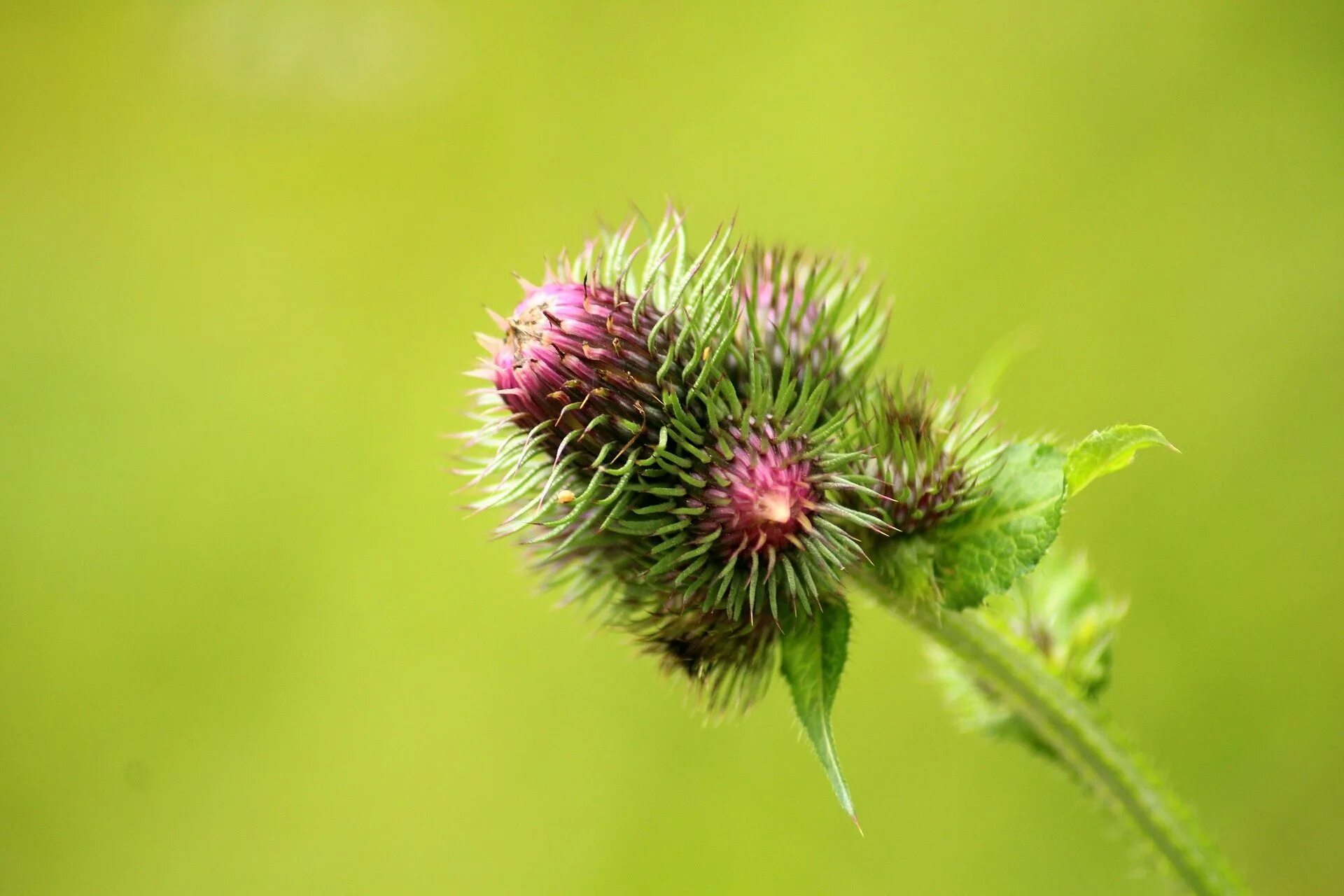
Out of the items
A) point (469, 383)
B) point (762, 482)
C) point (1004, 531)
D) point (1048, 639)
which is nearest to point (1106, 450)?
point (1004, 531)

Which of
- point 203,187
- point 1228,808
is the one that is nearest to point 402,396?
point 203,187

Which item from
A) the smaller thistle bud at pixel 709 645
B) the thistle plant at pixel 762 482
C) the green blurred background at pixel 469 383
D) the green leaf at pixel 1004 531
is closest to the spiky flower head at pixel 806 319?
the thistle plant at pixel 762 482

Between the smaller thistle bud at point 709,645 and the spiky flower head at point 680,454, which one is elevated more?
the spiky flower head at point 680,454

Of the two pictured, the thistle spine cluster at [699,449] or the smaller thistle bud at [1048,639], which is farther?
the smaller thistle bud at [1048,639]

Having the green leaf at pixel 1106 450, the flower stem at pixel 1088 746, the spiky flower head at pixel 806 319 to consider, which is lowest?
the flower stem at pixel 1088 746

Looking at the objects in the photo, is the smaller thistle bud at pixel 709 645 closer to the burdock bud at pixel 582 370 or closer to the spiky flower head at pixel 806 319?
the burdock bud at pixel 582 370

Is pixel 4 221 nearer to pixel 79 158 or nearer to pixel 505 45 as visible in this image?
pixel 79 158

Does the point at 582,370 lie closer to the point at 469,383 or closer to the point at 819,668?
the point at 819,668

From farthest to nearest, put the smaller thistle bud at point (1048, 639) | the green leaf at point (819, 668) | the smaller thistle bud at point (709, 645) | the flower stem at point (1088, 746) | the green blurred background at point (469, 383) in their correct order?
1. the green blurred background at point (469, 383)
2. the smaller thistle bud at point (1048, 639)
3. the flower stem at point (1088, 746)
4. the smaller thistle bud at point (709, 645)
5. the green leaf at point (819, 668)
